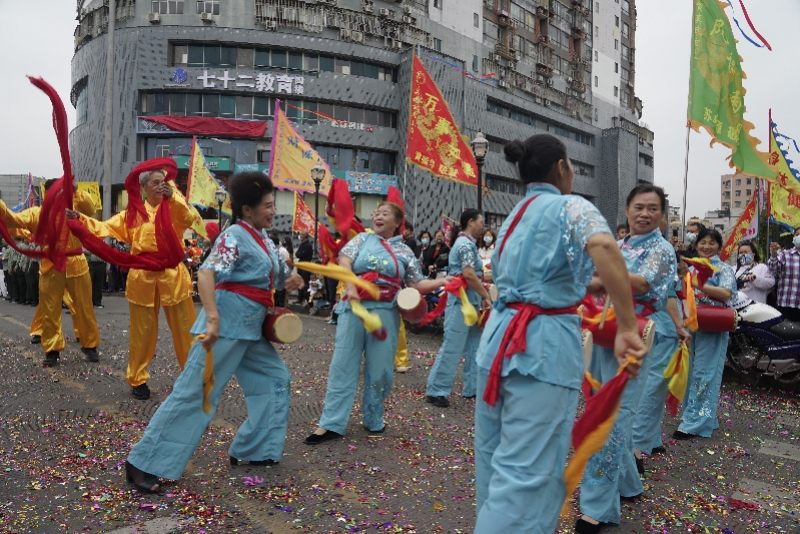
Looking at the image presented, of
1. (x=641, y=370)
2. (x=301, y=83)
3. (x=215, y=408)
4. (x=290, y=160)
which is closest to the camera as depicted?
(x=641, y=370)

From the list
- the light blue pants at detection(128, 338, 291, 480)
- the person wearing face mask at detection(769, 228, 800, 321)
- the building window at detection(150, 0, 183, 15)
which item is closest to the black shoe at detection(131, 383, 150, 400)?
the light blue pants at detection(128, 338, 291, 480)

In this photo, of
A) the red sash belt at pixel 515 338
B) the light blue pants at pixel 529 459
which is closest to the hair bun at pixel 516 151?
the red sash belt at pixel 515 338

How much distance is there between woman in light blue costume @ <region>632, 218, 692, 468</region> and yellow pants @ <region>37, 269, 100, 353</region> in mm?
6029

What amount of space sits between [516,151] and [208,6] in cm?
3598

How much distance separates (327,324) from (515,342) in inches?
397

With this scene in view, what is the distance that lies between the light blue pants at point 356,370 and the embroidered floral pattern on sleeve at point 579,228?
258 centimetres

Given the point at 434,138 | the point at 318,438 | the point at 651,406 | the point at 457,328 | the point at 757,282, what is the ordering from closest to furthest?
1. the point at 651,406
2. the point at 318,438
3. the point at 457,328
4. the point at 757,282
5. the point at 434,138

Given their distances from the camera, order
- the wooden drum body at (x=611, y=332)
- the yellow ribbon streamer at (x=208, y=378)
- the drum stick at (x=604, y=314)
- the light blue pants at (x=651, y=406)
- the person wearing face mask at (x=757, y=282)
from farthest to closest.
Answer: the person wearing face mask at (x=757, y=282), the light blue pants at (x=651, y=406), the yellow ribbon streamer at (x=208, y=378), the wooden drum body at (x=611, y=332), the drum stick at (x=604, y=314)

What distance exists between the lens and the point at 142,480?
11.9 ft

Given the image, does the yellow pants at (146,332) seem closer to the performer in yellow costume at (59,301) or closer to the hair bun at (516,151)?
the performer in yellow costume at (59,301)

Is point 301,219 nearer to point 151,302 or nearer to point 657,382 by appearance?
point 151,302

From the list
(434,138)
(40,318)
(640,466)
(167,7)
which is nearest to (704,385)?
(640,466)

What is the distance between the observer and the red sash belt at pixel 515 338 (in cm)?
243

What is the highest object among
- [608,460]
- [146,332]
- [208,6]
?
[208,6]
